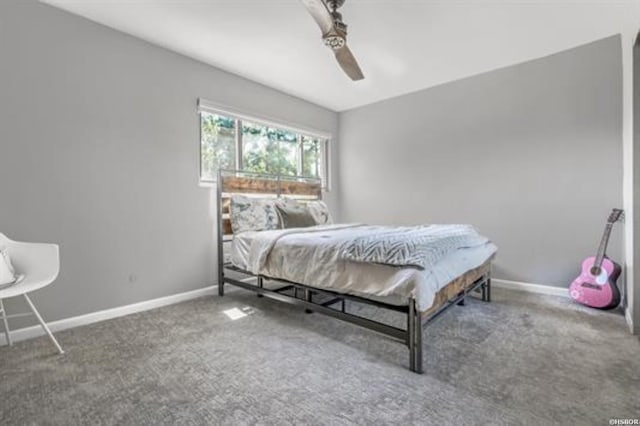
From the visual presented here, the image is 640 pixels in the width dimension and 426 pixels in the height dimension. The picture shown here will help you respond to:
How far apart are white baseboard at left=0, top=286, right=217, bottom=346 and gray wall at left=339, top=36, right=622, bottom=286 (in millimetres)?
2968

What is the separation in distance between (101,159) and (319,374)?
2605mm

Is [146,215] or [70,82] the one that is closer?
[70,82]

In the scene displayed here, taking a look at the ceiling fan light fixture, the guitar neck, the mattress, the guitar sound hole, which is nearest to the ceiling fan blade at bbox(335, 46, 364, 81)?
the ceiling fan light fixture

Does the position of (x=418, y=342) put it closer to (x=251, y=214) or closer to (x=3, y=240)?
(x=251, y=214)

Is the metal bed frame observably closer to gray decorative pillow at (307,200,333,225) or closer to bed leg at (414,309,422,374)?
bed leg at (414,309,422,374)

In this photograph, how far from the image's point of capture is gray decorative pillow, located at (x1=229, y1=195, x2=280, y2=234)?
333cm

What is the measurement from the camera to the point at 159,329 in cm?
247

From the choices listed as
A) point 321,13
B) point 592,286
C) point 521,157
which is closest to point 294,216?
point 321,13

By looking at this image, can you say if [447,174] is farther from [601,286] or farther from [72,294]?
[72,294]

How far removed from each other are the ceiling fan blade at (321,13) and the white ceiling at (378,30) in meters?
0.60

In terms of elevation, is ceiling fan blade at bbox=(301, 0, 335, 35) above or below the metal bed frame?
above

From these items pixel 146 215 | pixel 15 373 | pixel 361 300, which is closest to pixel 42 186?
pixel 146 215

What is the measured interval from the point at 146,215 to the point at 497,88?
4.24 metres

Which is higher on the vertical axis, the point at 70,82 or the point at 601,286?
Answer: the point at 70,82
